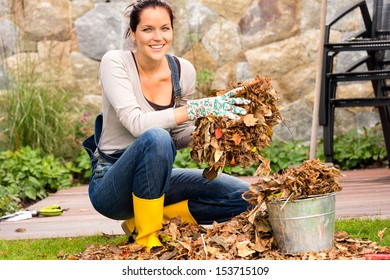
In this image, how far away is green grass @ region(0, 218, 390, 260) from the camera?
3.50 metres

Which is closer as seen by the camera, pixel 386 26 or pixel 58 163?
pixel 386 26

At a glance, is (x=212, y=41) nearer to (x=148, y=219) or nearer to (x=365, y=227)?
(x=365, y=227)

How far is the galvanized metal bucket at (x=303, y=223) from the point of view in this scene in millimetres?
3057

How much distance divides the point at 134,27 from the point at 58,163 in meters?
2.53

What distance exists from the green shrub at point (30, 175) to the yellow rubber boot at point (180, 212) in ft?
5.83

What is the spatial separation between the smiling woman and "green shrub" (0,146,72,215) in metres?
1.80

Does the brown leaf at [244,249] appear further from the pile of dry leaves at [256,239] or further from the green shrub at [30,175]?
the green shrub at [30,175]

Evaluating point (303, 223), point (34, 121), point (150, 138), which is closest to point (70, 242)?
point (150, 138)

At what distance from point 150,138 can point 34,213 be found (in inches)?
64.3

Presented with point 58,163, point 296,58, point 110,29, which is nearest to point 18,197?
point 58,163

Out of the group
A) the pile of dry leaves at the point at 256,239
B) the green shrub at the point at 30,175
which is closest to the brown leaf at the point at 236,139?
the pile of dry leaves at the point at 256,239
